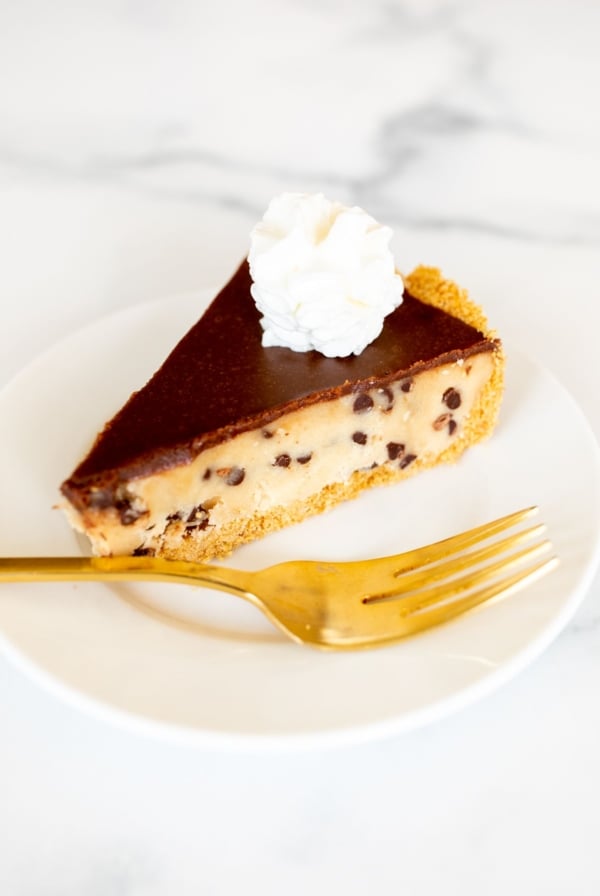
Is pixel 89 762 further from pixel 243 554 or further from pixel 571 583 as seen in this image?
pixel 571 583

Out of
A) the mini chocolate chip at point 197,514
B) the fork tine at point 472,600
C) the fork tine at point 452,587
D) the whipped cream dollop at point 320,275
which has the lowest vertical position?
the fork tine at point 472,600

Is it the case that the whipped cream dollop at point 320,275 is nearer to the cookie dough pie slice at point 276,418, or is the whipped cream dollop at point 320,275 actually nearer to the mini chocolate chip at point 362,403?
the cookie dough pie slice at point 276,418

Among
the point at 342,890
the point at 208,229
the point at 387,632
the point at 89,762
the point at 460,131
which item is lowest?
the point at 342,890

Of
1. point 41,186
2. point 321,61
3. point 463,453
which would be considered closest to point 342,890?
point 463,453

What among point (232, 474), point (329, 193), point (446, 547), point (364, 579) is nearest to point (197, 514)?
point (232, 474)

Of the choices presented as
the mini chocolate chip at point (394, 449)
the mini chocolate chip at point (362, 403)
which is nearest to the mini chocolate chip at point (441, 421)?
the mini chocolate chip at point (394, 449)

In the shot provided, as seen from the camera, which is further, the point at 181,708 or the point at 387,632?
the point at 387,632
